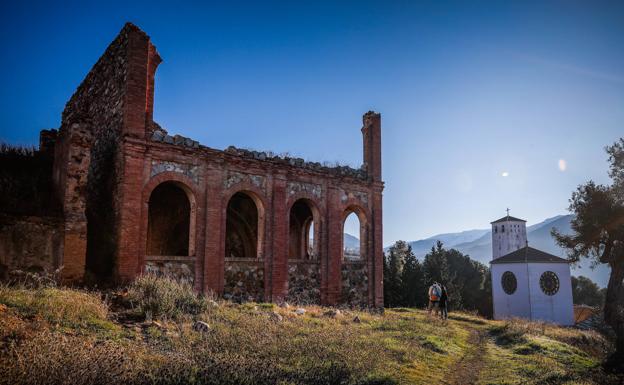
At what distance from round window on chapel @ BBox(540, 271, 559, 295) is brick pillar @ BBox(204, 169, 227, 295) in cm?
3068

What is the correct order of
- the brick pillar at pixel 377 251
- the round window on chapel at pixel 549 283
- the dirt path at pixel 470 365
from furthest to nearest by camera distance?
1. the round window on chapel at pixel 549 283
2. the brick pillar at pixel 377 251
3. the dirt path at pixel 470 365

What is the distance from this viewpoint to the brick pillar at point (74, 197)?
36.8ft

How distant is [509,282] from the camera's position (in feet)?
120

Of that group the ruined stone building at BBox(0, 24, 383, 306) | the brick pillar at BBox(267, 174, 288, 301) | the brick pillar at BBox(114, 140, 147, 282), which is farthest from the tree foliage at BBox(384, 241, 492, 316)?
the brick pillar at BBox(114, 140, 147, 282)

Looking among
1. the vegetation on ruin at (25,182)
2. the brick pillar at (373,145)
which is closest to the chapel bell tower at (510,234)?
the brick pillar at (373,145)

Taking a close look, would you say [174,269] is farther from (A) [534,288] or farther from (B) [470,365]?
(A) [534,288]

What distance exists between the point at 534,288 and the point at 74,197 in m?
35.0

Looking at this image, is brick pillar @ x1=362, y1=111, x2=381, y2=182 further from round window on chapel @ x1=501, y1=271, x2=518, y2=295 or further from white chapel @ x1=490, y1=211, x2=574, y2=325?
round window on chapel @ x1=501, y1=271, x2=518, y2=295

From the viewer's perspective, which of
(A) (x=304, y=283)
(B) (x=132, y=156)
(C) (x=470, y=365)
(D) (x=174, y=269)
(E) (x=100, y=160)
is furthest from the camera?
(A) (x=304, y=283)

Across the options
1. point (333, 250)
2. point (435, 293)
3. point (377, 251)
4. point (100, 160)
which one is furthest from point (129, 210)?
point (435, 293)

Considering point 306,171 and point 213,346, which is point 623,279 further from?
point 213,346

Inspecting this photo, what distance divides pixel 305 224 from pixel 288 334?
12.6 m

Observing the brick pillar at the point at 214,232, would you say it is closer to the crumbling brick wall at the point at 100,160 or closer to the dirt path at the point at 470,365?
the crumbling brick wall at the point at 100,160

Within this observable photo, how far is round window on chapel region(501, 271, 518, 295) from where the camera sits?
36.0 m
